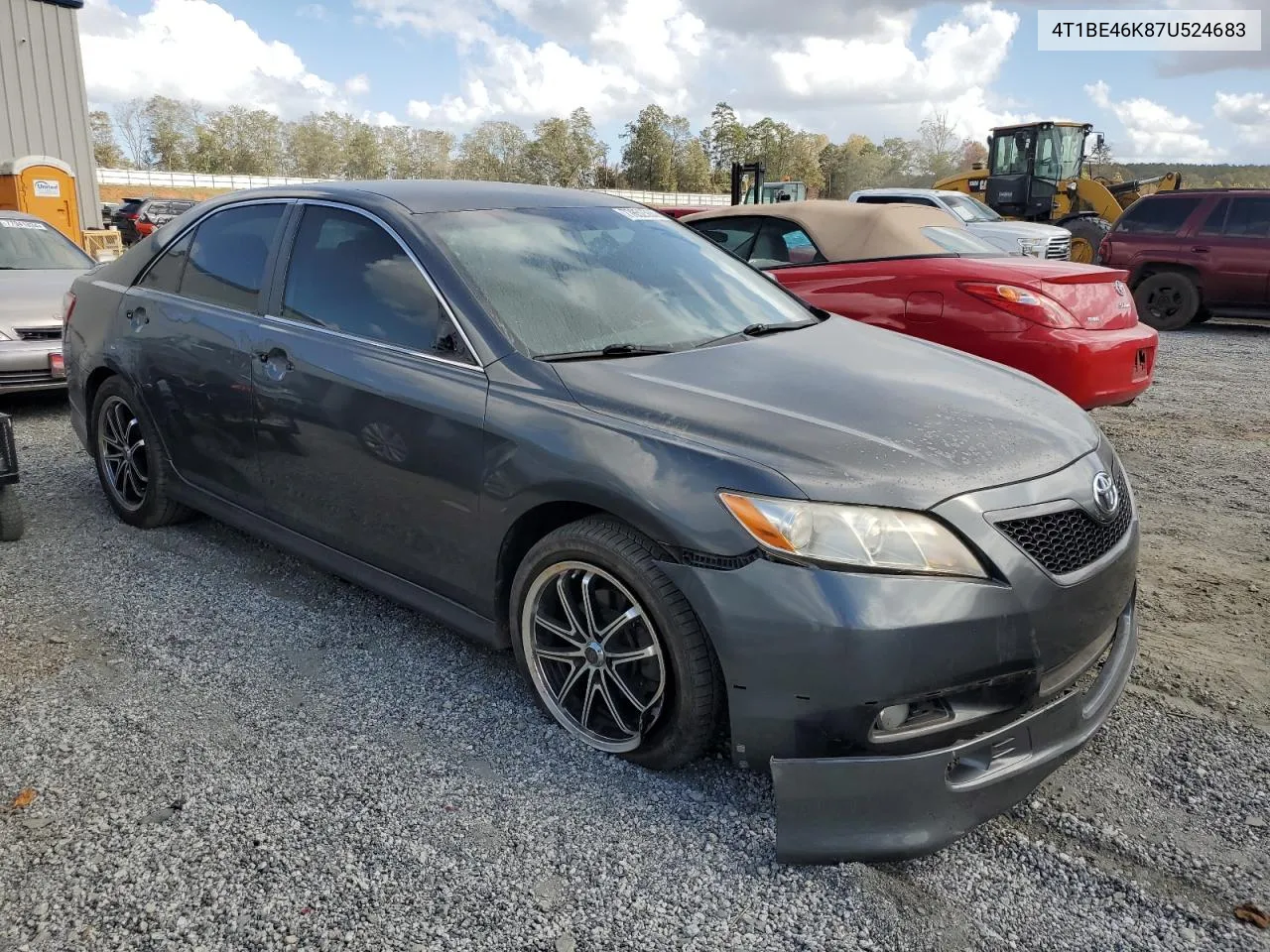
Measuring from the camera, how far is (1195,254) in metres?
12.1

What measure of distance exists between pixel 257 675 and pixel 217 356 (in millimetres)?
1283

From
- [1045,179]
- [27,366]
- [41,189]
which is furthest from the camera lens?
[1045,179]

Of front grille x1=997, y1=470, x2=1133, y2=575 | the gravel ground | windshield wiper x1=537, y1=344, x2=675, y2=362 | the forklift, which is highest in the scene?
the forklift

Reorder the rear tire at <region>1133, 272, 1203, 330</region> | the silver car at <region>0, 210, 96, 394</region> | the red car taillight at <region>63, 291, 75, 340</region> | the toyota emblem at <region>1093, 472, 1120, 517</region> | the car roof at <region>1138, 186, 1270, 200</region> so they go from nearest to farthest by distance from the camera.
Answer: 1. the toyota emblem at <region>1093, 472, 1120, 517</region>
2. the red car taillight at <region>63, 291, 75, 340</region>
3. the silver car at <region>0, 210, 96, 394</region>
4. the car roof at <region>1138, 186, 1270, 200</region>
5. the rear tire at <region>1133, 272, 1203, 330</region>

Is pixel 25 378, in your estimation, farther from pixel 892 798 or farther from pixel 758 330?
pixel 892 798

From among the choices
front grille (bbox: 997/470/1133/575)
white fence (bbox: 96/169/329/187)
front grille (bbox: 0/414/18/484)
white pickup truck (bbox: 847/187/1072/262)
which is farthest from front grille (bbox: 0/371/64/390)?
white fence (bbox: 96/169/329/187)

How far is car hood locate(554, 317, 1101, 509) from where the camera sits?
239 centimetres

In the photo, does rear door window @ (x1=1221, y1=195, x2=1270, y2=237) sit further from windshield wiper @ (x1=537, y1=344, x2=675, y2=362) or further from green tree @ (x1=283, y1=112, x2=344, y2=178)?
green tree @ (x1=283, y1=112, x2=344, y2=178)

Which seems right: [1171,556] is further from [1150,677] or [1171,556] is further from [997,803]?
[997,803]

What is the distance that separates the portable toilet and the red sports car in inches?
482

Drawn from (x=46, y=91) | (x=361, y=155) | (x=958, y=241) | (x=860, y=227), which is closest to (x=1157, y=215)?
(x=958, y=241)

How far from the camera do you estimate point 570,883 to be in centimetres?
232

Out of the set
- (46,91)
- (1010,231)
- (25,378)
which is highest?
(46,91)

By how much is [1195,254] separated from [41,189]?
52.6 ft
